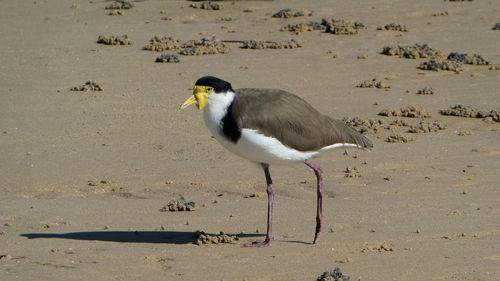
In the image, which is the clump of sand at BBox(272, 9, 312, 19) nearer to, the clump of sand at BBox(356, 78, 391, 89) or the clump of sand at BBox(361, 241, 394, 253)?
the clump of sand at BBox(356, 78, 391, 89)

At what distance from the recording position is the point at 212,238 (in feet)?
25.9

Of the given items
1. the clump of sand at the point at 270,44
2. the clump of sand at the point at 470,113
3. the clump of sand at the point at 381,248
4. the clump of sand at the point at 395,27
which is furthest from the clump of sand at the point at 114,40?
the clump of sand at the point at 381,248

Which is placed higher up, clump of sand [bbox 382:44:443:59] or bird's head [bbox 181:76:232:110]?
bird's head [bbox 181:76:232:110]

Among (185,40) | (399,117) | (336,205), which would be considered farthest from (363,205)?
(185,40)

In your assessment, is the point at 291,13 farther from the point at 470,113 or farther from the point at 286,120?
the point at 286,120

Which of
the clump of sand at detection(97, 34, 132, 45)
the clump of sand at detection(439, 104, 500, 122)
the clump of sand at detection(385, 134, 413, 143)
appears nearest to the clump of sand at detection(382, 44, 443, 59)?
the clump of sand at detection(439, 104, 500, 122)

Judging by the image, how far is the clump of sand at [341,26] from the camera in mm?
17375

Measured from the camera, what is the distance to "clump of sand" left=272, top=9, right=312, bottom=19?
1867cm

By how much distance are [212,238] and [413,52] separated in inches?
343

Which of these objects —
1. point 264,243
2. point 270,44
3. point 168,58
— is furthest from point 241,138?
point 270,44

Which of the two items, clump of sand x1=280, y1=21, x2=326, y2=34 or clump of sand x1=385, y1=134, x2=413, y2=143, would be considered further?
clump of sand x1=280, y1=21, x2=326, y2=34

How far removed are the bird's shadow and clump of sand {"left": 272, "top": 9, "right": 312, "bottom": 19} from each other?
11.0 metres

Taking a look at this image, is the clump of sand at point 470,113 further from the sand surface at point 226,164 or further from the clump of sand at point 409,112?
the clump of sand at point 409,112

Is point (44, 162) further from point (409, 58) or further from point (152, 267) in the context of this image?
point (409, 58)
